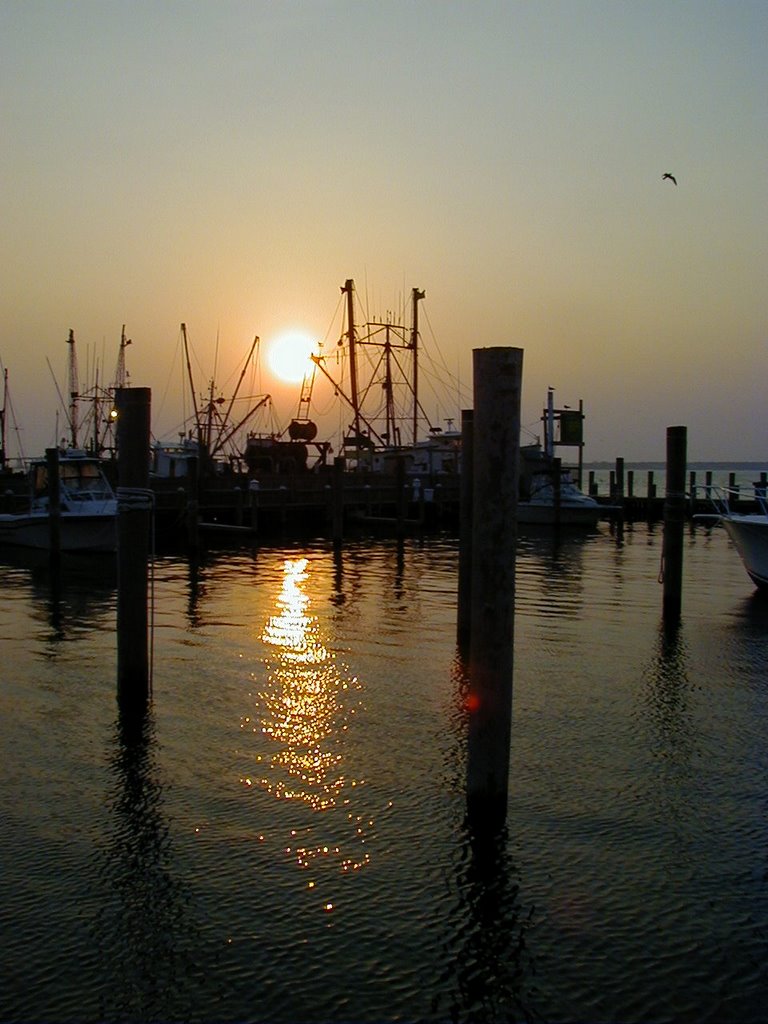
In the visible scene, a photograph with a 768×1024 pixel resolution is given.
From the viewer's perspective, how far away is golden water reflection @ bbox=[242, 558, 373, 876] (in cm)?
714

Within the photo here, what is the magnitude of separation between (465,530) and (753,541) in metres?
10.4

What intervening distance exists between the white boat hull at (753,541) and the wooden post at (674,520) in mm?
4334

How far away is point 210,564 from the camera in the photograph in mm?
28031

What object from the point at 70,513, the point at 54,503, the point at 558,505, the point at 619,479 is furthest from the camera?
the point at 619,479

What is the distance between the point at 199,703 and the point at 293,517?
112 feet

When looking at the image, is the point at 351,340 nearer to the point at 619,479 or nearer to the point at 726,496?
the point at 619,479

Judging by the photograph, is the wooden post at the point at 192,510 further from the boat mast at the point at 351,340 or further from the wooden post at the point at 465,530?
the boat mast at the point at 351,340

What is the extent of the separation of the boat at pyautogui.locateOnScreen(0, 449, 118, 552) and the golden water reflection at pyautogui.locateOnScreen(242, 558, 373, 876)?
542 inches

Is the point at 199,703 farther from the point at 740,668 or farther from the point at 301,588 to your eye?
the point at 301,588

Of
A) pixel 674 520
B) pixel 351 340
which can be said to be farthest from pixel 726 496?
pixel 351 340

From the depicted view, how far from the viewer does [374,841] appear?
7.02 metres

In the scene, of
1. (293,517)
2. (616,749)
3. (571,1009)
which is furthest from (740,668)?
(293,517)

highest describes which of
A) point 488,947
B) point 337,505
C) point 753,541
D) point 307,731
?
point 337,505

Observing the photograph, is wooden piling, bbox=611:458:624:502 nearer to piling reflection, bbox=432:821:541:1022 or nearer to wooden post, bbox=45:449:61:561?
wooden post, bbox=45:449:61:561
